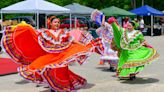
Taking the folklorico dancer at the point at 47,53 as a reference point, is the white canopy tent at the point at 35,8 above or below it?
above

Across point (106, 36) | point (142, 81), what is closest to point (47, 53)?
point (142, 81)

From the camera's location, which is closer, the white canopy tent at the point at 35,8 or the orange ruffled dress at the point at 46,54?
the orange ruffled dress at the point at 46,54

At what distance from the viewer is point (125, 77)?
10055 mm

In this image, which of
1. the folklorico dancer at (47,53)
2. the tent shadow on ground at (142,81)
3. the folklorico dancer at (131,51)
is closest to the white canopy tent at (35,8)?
the folklorico dancer at (131,51)

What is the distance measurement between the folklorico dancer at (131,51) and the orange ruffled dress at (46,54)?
2.33 m

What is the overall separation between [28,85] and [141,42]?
3087 millimetres

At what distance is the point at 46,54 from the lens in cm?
724

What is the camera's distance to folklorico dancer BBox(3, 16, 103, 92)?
→ 6965 mm

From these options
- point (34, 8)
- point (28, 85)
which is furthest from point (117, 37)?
point (34, 8)

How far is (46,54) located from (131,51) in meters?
3.18

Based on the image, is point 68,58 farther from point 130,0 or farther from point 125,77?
point 130,0

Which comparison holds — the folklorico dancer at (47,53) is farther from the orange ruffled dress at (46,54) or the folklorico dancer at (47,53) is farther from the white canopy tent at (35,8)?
the white canopy tent at (35,8)

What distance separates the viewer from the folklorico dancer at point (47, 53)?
6.96m

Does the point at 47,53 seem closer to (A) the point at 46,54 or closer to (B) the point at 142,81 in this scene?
(A) the point at 46,54
